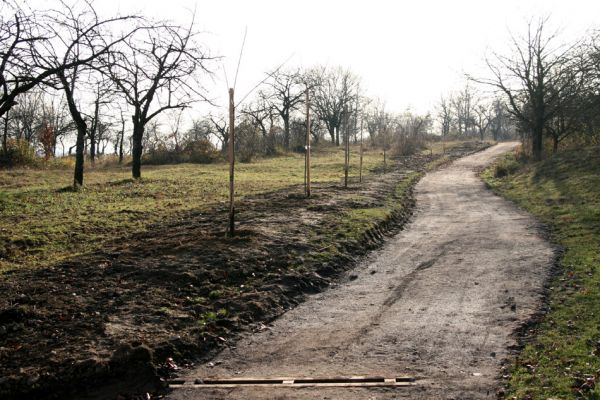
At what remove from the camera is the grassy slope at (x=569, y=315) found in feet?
16.2

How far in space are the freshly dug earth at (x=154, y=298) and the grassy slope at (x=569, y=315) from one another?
3393 millimetres

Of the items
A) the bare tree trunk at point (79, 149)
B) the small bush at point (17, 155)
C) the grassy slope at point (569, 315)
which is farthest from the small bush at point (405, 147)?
the bare tree trunk at point (79, 149)

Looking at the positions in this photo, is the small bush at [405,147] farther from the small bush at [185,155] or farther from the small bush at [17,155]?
the small bush at [17,155]

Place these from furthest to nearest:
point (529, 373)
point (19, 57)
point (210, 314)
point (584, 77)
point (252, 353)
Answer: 1. point (584, 77)
2. point (19, 57)
3. point (210, 314)
4. point (252, 353)
5. point (529, 373)

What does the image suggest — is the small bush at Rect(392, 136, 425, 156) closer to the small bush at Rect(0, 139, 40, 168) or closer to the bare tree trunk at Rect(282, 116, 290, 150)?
the bare tree trunk at Rect(282, 116, 290, 150)

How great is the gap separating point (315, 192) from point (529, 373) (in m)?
14.6

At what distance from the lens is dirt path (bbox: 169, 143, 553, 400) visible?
5.30m

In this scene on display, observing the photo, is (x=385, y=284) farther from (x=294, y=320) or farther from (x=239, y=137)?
(x=239, y=137)

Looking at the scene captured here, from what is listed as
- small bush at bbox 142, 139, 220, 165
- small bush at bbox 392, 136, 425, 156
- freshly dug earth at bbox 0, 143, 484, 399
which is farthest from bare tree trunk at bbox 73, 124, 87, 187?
small bush at bbox 392, 136, 425, 156

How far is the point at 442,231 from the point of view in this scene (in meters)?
13.9

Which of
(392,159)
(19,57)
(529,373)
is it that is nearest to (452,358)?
(529,373)

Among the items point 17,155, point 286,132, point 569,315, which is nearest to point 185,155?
point 17,155

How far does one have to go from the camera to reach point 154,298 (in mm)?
7504

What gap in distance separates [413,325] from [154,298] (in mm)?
3585
